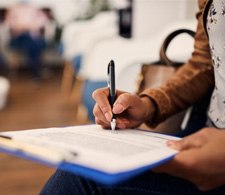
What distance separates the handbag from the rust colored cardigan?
0.16ft

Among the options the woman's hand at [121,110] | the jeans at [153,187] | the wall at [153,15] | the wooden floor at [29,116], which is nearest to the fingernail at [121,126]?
the woman's hand at [121,110]

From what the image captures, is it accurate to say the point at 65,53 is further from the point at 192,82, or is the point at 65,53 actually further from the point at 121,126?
the point at 121,126

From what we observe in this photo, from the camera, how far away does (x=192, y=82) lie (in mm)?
792

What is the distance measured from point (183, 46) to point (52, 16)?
12.3 ft

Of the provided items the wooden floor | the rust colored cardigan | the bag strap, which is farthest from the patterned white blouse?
the wooden floor

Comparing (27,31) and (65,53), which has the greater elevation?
(27,31)

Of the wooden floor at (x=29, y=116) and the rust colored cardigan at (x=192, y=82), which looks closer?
the rust colored cardigan at (x=192, y=82)

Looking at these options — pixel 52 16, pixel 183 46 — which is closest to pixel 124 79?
pixel 183 46

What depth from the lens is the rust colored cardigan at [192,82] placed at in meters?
0.77

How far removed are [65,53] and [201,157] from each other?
3.03 metres

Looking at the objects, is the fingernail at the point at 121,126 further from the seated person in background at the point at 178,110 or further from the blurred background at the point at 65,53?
the blurred background at the point at 65,53

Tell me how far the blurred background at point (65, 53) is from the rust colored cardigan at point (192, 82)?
26 cm

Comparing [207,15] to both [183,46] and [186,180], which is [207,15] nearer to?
[186,180]

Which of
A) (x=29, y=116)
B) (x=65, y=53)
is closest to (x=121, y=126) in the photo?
(x=29, y=116)
